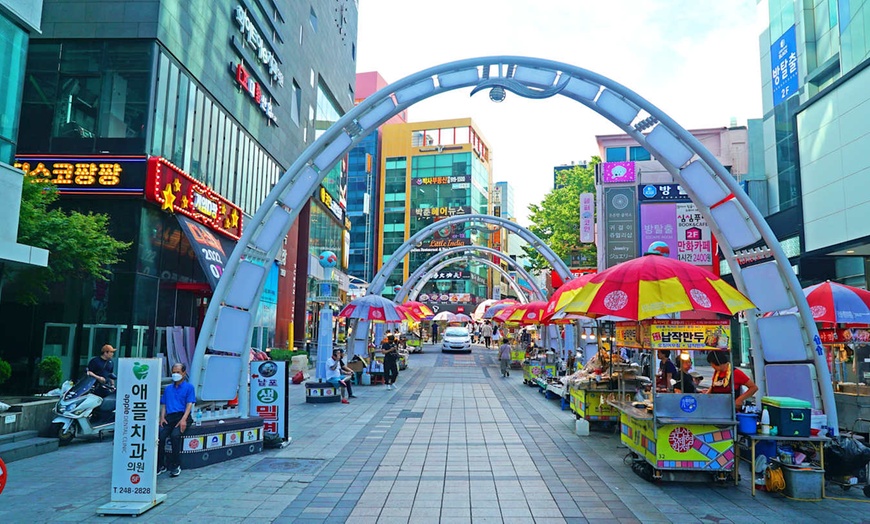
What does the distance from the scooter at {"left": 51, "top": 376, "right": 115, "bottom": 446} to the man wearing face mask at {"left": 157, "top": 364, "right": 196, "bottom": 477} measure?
2.98 m

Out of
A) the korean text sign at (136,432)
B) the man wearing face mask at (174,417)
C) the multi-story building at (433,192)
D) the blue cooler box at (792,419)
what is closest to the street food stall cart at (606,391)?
the blue cooler box at (792,419)

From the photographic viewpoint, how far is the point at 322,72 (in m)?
40.1

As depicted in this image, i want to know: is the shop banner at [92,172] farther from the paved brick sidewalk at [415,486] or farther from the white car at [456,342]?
→ the white car at [456,342]

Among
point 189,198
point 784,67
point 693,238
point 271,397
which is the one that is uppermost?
point 784,67

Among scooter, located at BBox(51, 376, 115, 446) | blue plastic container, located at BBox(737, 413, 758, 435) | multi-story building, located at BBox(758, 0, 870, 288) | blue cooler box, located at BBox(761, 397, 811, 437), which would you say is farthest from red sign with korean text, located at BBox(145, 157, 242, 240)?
multi-story building, located at BBox(758, 0, 870, 288)

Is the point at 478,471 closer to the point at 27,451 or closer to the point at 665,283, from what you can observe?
the point at 665,283

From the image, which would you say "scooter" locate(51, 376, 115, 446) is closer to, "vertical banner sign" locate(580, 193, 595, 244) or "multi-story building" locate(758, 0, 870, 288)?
"multi-story building" locate(758, 0, 870, 288)

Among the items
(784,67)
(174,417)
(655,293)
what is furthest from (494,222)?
(174,417)

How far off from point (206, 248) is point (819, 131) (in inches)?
829

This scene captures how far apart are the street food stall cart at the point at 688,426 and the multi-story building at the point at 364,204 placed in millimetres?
70867

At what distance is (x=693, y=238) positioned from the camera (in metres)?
37.1

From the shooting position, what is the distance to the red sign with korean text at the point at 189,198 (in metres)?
18.4

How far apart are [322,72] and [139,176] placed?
24.1 metres

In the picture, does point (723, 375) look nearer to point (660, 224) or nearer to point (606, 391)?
point (606, 391)
